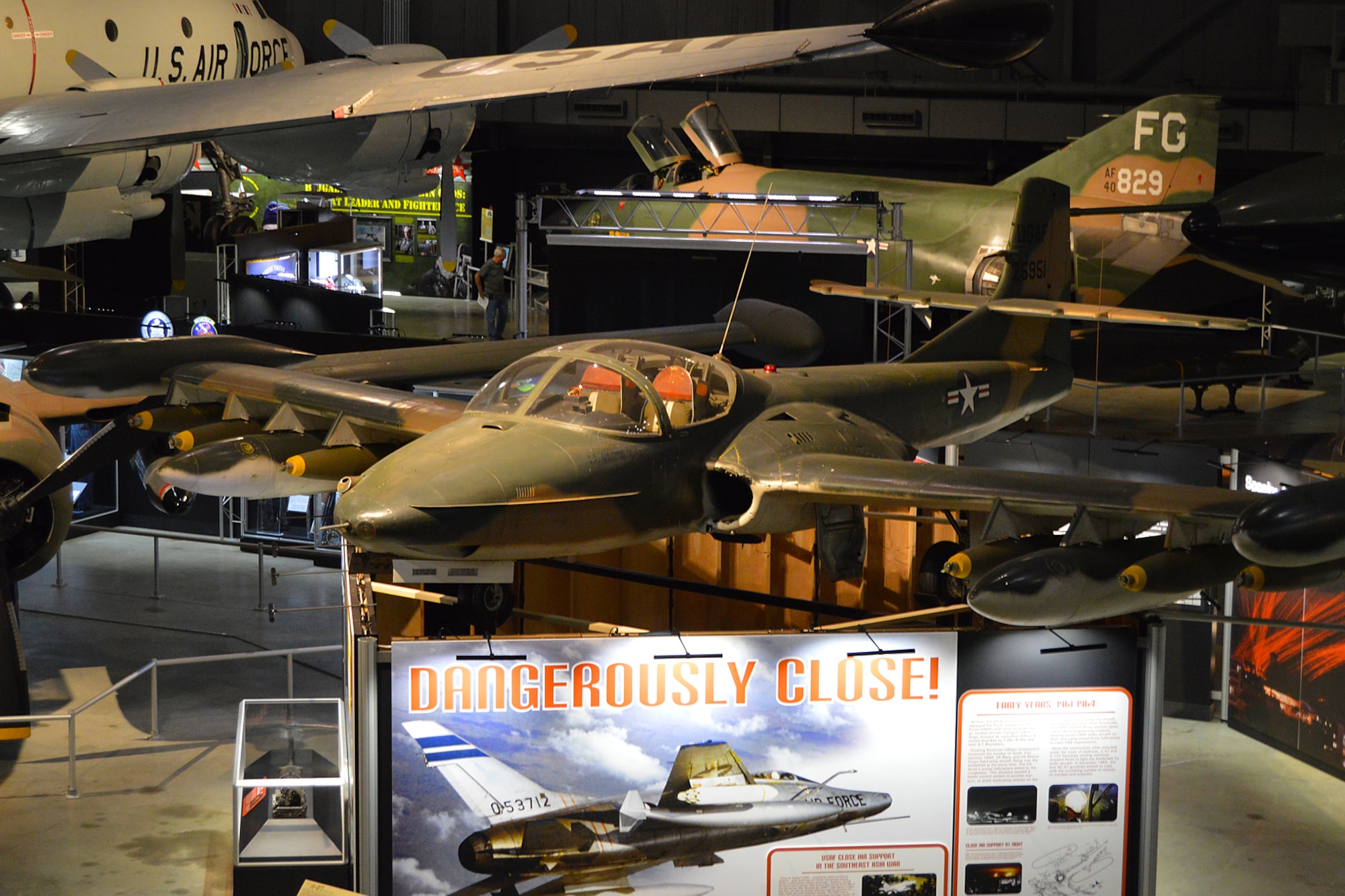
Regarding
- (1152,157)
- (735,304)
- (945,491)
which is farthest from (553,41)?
(1152,157)

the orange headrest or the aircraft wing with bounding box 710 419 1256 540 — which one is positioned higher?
the orange headrest

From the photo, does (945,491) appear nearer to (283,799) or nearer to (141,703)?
(283,799)

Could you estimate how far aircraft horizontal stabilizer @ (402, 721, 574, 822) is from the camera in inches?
284

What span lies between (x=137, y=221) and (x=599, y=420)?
1432 centimetres

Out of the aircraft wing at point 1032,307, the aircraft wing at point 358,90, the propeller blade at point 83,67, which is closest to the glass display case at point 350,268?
the propeller blade at point 83,67

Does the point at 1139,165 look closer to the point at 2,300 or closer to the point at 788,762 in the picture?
the point at 788,762

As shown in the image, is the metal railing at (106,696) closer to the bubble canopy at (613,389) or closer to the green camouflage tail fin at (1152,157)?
the bubble canopy at (613,389)

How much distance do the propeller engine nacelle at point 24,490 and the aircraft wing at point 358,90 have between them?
96.4 inches

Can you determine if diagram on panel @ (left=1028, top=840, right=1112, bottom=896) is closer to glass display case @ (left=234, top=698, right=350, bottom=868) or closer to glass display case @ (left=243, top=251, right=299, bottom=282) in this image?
glass display case @ (left=234, top=698, right=350, bottom=868)

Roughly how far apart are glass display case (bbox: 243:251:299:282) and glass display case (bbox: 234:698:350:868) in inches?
538

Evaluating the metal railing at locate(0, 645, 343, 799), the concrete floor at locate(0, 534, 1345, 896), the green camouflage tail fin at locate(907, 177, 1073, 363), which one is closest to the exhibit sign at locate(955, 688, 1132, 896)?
the concrete floor at locate(0, 534, 1345, 896)

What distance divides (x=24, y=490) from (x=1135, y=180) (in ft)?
42.2

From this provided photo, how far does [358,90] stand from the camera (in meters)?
10.2

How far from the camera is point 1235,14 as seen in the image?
23453mm
